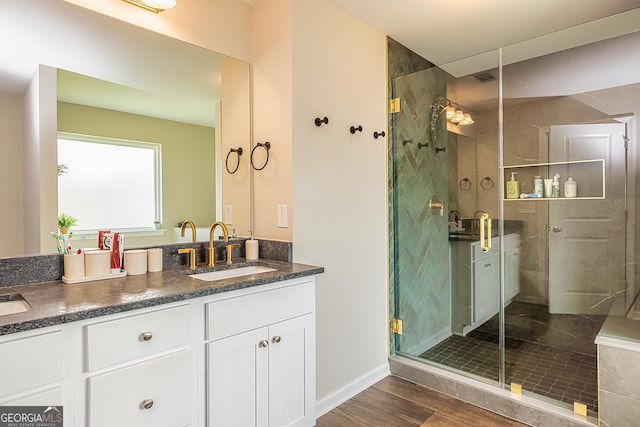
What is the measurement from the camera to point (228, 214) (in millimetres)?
2232

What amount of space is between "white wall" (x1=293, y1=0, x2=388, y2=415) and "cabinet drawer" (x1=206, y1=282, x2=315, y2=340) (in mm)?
324

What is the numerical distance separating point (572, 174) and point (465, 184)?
65 cm

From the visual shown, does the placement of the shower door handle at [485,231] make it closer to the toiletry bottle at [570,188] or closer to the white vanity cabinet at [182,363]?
the toiletry bottle at [570,188]

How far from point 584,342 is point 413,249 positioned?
4.16 ft

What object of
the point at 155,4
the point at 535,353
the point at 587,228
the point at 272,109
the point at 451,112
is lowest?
A: the point at 535,353

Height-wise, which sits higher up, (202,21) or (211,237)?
(202,21)

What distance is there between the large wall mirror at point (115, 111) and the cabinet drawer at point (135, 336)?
26.2 inches

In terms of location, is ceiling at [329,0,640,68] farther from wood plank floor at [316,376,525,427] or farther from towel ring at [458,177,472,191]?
wood plank floor at [316,376,525,427]

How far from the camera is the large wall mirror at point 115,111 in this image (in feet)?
4.96

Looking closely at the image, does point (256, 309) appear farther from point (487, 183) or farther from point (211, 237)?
point (487, 183)

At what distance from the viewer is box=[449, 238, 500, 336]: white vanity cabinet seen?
2.57m

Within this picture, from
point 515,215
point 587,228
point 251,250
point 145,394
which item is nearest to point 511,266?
point 515,215

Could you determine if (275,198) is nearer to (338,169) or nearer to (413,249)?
(338,169)

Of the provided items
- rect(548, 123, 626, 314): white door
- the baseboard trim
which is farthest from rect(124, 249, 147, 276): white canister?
rect(548, 123, 626, 314): white door
